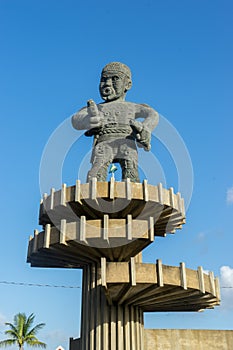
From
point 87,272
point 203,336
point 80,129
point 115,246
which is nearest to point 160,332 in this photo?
point 203,336

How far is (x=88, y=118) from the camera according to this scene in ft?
48.7

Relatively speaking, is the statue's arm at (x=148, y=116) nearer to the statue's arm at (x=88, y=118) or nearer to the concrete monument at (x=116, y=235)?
the concrete monument at (x=116, y=235)

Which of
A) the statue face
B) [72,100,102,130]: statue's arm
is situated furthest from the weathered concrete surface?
the statue face


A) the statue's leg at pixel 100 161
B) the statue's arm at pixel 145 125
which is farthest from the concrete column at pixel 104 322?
the statue's arm at pixel 145 125

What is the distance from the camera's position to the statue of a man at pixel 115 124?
14.4 m

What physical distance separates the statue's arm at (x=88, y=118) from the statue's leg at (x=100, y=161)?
0.77 meters

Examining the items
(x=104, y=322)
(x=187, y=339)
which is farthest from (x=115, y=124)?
(x=187, y=339)

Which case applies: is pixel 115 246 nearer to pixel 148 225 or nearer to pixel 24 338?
pixel 148 225

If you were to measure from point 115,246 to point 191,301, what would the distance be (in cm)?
327

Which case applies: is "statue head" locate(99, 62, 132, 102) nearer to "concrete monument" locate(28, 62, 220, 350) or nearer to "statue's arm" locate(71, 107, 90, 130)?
"concrete monument" locate(28, 62, 220, 350)

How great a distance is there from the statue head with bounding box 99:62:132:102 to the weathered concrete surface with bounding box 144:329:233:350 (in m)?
8.81

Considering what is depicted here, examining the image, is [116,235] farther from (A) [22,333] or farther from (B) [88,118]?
(A) [22,333]

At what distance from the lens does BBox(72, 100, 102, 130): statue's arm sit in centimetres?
1473

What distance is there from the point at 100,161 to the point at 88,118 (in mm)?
1686
